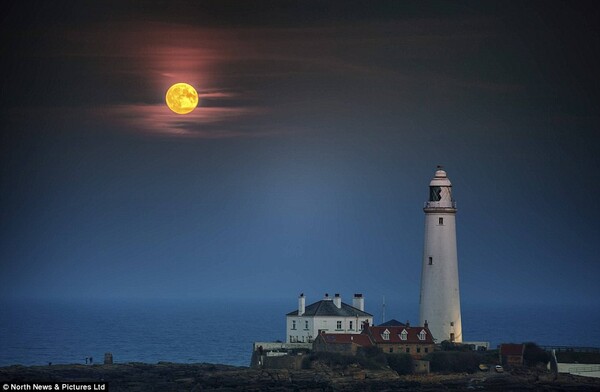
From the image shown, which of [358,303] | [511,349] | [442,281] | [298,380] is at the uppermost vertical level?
[442,281]

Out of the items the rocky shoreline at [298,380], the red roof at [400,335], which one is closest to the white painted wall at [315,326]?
the red roof at [400,335]

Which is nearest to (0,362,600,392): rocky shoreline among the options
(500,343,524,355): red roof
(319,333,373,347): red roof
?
(500,343,524,355): red roof

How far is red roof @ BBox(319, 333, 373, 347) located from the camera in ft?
200

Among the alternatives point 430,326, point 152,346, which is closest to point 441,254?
point 430,326

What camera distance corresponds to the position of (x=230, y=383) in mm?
56469

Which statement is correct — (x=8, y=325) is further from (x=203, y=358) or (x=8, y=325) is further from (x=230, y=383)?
(x=230, y=383)

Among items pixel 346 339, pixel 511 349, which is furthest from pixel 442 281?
pixel 346 339

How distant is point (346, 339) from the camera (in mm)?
60969

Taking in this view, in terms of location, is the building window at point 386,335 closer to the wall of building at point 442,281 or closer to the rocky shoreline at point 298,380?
the rocky shoreline at point 298,380

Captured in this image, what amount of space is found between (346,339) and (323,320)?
3631 millimetres

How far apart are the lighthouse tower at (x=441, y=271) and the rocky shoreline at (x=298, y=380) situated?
16.4 feet

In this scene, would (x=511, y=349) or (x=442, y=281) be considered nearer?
(x=511, y=349)

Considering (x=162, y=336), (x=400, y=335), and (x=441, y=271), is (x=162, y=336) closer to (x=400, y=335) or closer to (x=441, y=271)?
(x=441, y=271)

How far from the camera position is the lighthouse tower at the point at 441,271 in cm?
6347
